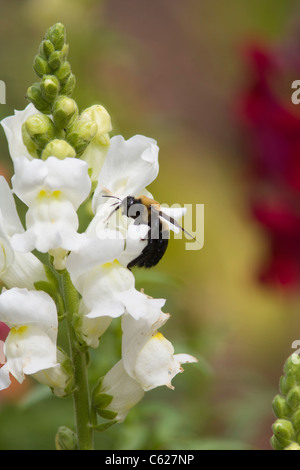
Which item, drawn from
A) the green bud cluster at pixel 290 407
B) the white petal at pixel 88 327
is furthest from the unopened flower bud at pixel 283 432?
the white petal at pixel 88 327

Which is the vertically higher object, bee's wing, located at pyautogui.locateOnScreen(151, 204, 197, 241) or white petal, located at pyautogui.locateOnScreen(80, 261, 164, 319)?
bee's wing, located at pyautogui.locateOnScreen(151, 204, 197, 241)

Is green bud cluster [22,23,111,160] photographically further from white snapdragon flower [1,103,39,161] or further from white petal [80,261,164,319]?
white petal [80,261,164,319]

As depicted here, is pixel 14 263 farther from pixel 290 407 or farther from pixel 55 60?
pixel 290 407

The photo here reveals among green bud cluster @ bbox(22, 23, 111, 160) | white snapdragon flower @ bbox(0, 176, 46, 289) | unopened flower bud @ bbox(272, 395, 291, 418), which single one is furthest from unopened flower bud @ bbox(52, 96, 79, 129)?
unopened flower bud @ bbox(272, 395, 291, 418)

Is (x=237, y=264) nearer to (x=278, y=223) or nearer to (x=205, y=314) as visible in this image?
(x=205, y=314)
